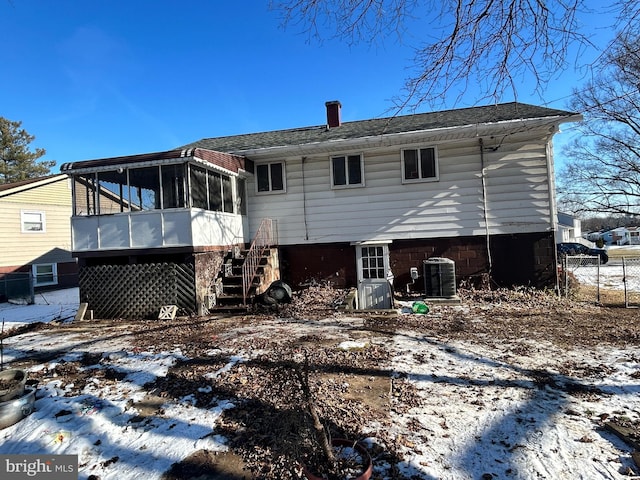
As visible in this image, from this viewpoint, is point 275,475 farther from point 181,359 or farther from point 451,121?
point 451,121

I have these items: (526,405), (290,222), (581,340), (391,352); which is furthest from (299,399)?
(290,222)

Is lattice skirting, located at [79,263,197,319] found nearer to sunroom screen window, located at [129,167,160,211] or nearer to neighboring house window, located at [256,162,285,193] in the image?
sunroom screen window, located at [129,167,160,211]

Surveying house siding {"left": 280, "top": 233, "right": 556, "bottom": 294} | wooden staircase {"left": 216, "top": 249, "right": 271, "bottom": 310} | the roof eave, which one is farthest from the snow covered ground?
the roof eave

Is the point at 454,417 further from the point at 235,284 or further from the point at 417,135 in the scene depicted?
the point at 417,135

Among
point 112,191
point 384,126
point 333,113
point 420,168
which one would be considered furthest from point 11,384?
point 333,113

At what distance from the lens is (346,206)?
10625 mm

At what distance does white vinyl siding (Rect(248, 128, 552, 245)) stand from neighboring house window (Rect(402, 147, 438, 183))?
0.15m

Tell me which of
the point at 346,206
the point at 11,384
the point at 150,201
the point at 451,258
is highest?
the point at 150,201

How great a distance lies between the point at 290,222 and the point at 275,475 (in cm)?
871

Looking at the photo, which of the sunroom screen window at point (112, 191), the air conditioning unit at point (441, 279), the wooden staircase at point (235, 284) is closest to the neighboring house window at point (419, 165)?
the air conditioning unit at point (441, 279)

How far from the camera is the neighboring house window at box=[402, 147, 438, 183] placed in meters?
10.1

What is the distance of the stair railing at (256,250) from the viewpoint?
9.07 m

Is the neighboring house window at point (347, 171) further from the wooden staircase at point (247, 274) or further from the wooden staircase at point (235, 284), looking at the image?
the wooden staircase at point (235, 284)

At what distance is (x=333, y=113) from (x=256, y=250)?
5978 millimetres
